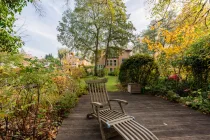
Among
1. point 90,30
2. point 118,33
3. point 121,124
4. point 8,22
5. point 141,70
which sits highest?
point 90,30

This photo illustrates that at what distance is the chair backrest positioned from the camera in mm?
3301

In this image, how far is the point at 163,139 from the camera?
2389 millimetres

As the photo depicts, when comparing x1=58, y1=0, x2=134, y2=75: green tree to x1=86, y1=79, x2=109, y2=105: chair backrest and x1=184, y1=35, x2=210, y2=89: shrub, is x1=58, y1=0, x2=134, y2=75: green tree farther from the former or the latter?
x1=86, y1=79, x2=109, y2=105: chair backrest

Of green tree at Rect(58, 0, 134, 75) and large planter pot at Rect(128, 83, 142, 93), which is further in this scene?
green tree at Rect(58, 0, 134, 75)

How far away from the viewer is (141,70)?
7035 millimetres

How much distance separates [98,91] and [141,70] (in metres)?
4.29

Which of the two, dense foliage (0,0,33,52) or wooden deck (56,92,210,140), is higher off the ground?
dense foliage (0,0,33,52)

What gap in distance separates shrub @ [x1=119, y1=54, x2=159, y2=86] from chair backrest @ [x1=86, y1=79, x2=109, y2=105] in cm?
401

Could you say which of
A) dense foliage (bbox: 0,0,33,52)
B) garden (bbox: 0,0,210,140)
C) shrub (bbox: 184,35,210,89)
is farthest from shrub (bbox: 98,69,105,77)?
dense foliage (bbox: 0,0,33,52)

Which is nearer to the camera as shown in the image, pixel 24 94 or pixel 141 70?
pixel 24 94

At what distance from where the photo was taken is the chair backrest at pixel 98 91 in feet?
10.8

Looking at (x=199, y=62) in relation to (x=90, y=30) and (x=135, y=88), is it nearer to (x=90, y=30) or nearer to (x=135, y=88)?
(x=135, y=88)

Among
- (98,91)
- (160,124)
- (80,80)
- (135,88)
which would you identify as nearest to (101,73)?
(80,80)

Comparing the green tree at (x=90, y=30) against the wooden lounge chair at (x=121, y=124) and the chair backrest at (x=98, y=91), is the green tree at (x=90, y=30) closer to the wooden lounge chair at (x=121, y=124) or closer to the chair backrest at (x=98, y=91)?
the chair backrest at (x=98, y=91)
